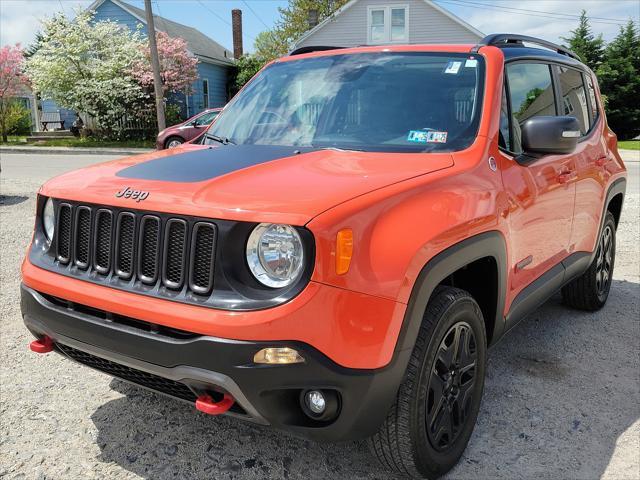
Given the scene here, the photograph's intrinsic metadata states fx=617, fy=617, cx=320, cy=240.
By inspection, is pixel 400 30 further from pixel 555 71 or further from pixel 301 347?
pixel 301 347

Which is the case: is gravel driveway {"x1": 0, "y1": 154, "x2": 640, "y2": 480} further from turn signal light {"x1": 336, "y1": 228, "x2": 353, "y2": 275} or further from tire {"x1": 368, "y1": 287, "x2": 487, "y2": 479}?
turn signal light {"x1": 336, "y1": 228, "x2": 353, "y2": 275}

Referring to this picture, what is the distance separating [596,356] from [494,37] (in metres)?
2.13

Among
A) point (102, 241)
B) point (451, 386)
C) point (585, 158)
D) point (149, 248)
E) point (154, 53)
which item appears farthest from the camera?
point (154, 53)

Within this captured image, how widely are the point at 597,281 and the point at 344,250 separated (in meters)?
3.38

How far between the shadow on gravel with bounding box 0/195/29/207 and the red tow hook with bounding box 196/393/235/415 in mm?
8605

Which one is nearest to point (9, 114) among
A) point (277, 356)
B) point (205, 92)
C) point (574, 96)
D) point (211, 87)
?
point (205, 92)

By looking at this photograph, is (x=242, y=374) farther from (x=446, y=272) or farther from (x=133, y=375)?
(x=446, y=272)

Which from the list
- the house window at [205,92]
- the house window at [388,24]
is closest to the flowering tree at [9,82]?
the house window at [205,92]

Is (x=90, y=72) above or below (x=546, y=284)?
above

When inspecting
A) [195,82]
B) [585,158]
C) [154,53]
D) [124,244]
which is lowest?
[124,244]

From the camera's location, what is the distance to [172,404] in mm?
3266

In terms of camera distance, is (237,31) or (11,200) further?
(237,31)

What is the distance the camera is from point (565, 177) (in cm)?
359

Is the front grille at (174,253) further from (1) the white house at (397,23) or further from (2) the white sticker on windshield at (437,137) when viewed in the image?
(1) the white house at (397,23)
